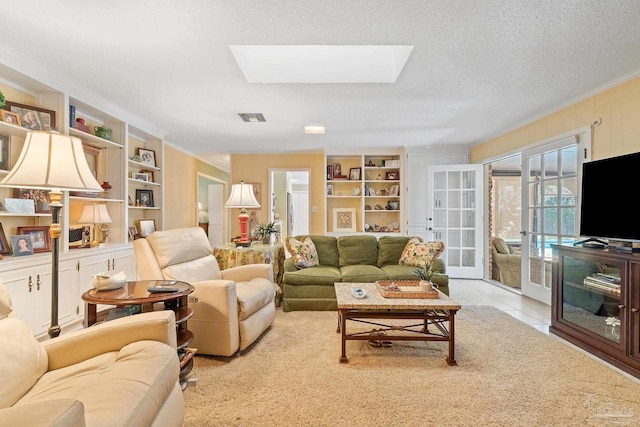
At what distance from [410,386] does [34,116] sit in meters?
3.69

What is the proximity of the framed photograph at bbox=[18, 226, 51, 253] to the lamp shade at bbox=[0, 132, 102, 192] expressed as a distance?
1554 mm

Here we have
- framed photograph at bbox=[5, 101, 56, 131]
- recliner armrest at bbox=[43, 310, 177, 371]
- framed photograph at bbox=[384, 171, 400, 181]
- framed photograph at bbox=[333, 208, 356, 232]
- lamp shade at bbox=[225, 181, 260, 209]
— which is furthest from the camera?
framed photograph at bbox=[333, 208, 356, 232]

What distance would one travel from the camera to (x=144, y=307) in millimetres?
1960

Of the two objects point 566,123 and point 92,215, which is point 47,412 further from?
point 566,123

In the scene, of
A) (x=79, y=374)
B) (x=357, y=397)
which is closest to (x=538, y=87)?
(x=357, y=397)

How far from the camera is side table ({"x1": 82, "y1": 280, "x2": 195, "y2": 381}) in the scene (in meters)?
1.88

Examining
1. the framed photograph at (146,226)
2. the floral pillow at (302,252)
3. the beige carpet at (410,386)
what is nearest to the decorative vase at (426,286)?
the beige carpet at (410,386)

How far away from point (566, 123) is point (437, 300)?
2.70 meters

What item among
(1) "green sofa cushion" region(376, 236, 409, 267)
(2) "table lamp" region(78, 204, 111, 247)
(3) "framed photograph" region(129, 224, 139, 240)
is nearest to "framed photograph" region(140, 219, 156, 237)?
(3) "framed photograph" region(129, 224, 139, 240)

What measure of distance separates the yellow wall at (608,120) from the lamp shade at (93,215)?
16.9 feet

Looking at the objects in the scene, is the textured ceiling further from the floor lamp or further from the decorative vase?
the decorative vase

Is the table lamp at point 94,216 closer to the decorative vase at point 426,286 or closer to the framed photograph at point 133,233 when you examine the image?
the framed photograph at point 133,233

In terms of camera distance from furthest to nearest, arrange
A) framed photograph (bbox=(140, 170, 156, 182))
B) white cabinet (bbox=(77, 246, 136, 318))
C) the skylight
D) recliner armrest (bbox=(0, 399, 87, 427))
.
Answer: framed photograph (bbox=(140, 170, 156, 182)), white cabinet (bbox=(77, 246, 136, 318)), the skylight, recliner armrest (bbox=(0, 399, 87, 427))

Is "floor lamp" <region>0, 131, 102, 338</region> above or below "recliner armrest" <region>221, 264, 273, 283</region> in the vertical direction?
above
